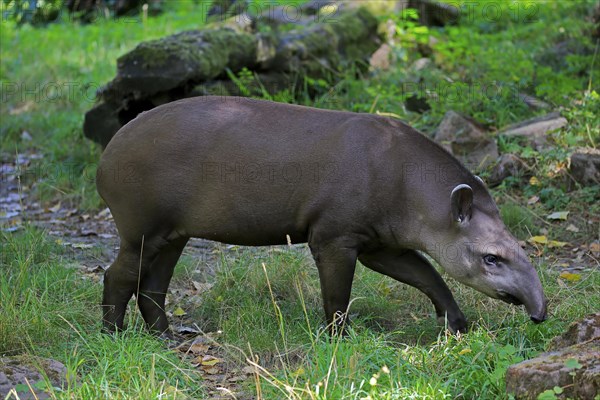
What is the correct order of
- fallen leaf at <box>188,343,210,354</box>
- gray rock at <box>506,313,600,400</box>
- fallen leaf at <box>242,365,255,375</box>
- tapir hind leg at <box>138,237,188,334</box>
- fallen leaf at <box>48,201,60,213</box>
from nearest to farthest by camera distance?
1. gray rock at <box>506,313,600,400</box>
2. fallen leaf at <box>242,365,255,375</box>
3. fallen leaf at <box>188,343,210,354</box>
4. tapir hind leg at <box>138,237,188,334</box>
5. fallen leaf at <box>48,201,60,213</box>

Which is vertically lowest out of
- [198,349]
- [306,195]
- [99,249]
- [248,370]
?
[99,249]

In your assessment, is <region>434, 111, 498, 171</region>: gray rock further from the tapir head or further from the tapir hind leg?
the tapir hind leg

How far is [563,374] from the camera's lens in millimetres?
4504

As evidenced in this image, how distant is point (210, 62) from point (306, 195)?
4347 mm

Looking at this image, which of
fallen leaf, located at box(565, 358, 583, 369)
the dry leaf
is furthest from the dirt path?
fallen leaf, located at box(565, 358, 583, 369)

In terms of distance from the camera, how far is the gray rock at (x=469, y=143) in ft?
30.6

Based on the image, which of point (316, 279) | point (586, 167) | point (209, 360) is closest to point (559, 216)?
point (586, 167)

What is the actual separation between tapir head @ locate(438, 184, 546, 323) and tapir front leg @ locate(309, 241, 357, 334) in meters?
0.63

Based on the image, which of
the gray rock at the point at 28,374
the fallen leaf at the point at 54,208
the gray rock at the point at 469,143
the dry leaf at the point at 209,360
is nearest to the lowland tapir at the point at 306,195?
the dry leaf at the point at 209,360

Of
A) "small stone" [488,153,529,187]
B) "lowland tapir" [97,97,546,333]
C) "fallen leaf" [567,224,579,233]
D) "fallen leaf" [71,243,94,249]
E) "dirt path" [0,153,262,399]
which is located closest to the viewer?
"dirt path" [0,153,262,399]

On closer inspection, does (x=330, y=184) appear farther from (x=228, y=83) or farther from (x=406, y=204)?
(x=228, y=83)

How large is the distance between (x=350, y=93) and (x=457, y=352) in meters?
6.06

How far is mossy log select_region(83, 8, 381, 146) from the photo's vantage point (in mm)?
9648

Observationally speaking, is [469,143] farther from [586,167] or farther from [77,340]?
[77,340]
